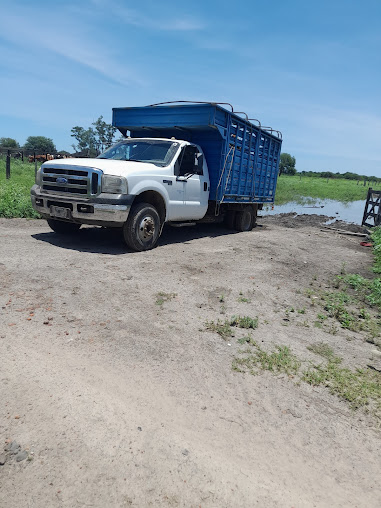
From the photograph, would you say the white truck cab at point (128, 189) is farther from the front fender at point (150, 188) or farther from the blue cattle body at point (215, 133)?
the blue cattle body at point (215, 133)

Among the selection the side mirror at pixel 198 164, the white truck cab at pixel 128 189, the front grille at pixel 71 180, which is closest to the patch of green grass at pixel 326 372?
the white truck cab at pixel 128 189

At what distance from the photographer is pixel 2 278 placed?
4816 millimetres

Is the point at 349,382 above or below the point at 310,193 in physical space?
below

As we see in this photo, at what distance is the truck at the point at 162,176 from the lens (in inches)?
259

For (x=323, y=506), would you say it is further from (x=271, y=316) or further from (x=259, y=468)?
(x=271, y=316)

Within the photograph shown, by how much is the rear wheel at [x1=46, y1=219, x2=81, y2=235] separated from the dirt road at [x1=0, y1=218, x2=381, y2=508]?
2343 mm

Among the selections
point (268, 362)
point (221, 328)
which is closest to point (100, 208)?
point (221, 328)

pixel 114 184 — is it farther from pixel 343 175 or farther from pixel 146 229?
pixel 343 175

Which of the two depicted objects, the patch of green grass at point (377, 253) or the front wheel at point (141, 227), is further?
the patch of green grass at point (377, 253)

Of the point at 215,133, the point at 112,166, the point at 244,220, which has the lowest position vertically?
the point at 244,220

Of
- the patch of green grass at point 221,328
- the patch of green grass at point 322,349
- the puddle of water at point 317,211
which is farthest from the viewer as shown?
the puddle of water at point 317,211

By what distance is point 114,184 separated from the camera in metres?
6.50

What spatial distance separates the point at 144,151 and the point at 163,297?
4117mm

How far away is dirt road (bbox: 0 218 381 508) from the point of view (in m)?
2.17
